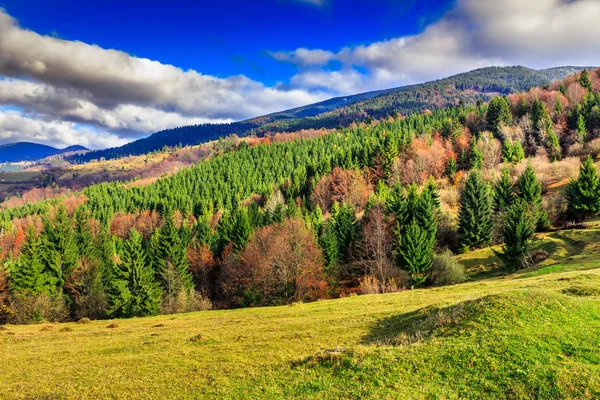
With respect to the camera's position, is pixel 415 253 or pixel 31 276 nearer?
pixel 415 253

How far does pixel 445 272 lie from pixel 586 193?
37.4 meters

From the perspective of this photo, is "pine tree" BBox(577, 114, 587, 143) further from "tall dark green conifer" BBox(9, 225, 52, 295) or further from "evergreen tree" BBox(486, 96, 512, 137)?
"tall dark green conifer" BBox(9, 225, 52, 295)

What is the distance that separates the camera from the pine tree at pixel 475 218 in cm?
7119

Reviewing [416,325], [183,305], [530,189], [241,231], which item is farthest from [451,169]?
[416,325]

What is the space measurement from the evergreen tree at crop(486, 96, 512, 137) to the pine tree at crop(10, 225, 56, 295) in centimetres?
15038

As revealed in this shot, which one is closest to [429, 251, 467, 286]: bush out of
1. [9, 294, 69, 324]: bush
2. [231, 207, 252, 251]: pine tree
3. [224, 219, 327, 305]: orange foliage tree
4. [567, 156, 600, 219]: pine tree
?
[224, 219, 327, 305]: orange foliage tree

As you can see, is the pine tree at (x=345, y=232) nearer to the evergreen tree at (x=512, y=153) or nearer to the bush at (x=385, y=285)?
the bush at (x=385, y=285)

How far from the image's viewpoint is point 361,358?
50.8ft

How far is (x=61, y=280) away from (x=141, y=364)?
58121mm

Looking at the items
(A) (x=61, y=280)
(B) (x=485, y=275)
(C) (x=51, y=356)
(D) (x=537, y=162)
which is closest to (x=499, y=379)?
(C) (x=51, y=356)

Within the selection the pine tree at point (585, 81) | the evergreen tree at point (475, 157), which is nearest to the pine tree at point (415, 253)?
the evergreen tree at point (475, 157)

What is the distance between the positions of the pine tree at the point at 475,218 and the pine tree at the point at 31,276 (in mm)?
82220

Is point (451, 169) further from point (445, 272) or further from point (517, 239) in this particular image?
point (445, 272)

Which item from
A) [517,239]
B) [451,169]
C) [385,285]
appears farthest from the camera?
[451,169]
